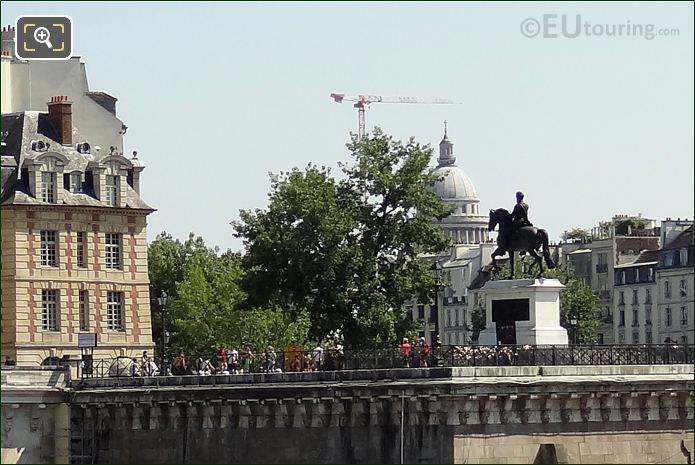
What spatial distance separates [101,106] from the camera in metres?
116

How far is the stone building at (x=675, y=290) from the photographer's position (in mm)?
153275

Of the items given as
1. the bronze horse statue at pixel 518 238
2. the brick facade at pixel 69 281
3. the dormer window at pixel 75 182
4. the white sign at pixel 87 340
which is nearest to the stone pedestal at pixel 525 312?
the bronze horse statue at pixel 518 238

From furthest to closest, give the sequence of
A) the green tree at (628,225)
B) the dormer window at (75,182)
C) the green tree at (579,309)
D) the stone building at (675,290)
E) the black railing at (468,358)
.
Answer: the green tree at (628,225) < the stone building at (675,290) < the green tree at (579,309) < the dormer window at (75,182) < the black railing at (468,358)

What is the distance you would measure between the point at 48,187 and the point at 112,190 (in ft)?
12.9

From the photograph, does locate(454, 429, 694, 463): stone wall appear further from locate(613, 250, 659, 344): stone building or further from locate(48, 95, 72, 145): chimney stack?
locate(613, 250, 659, 344): stone building

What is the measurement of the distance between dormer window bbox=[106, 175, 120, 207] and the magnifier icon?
1574 centimetres

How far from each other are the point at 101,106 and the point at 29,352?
1474 centimetres

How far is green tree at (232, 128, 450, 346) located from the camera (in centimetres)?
9669

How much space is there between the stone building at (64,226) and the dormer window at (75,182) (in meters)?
0.04

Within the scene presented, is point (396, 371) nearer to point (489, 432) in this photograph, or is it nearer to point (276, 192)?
point (489, 432)

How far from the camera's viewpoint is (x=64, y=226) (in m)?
109

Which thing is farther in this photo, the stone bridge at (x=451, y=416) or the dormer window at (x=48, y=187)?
the dormer window at (x=48, y=187)

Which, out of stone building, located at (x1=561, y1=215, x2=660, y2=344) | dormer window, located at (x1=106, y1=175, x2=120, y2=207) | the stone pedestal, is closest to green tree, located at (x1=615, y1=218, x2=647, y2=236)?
stone building, located at (x1=561, y1=215, x2=660, y2=344)

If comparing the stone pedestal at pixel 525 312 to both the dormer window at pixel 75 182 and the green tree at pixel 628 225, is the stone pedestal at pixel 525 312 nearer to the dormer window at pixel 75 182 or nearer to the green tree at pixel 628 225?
the dormer window at pixel 75 182
